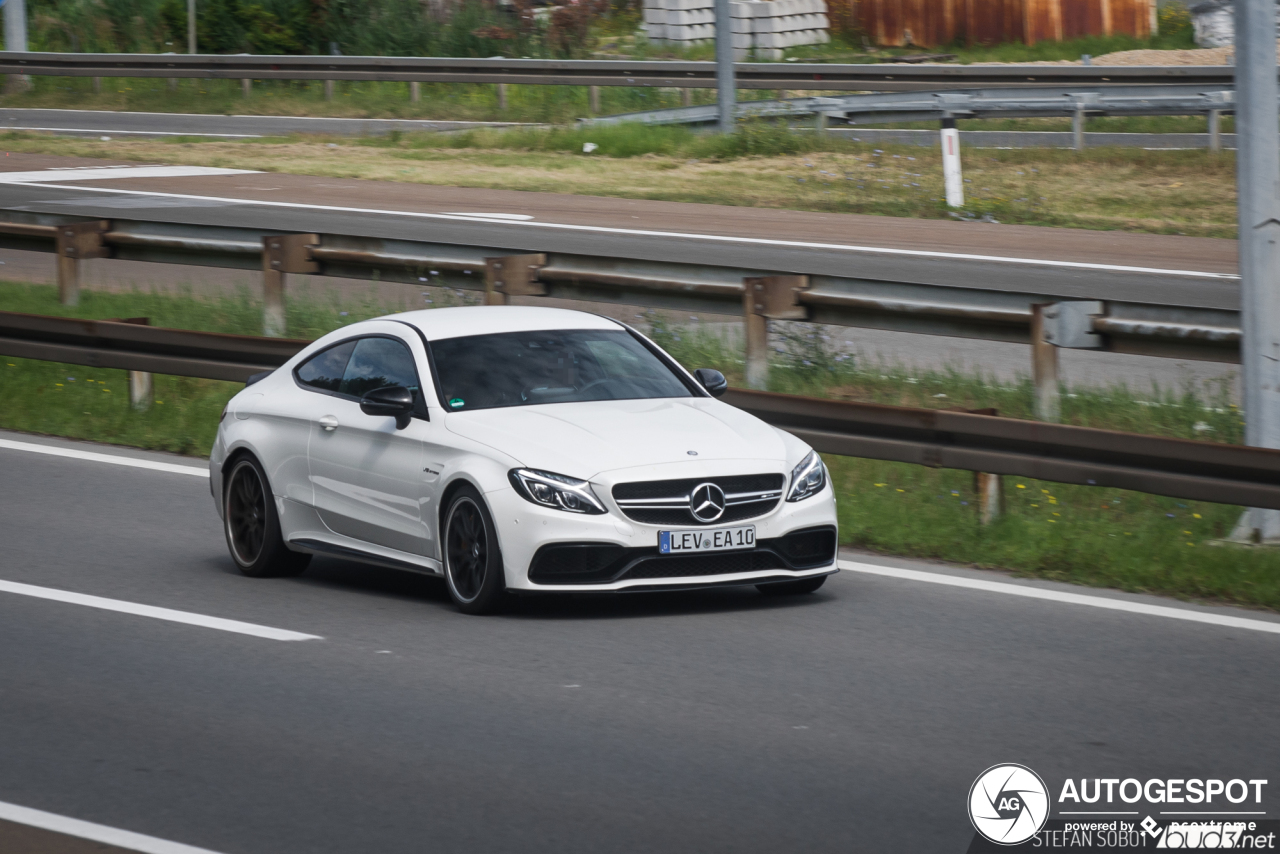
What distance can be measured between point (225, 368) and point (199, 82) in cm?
2743

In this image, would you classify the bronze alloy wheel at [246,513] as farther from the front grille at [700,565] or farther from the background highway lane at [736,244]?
the background highway lane at [736,244]

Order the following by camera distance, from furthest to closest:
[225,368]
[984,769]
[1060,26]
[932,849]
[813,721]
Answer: [1060,26], [225,368], [813,721], [984,769], [932,849]

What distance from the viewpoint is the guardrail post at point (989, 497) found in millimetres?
10375

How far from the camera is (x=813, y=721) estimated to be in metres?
6.89

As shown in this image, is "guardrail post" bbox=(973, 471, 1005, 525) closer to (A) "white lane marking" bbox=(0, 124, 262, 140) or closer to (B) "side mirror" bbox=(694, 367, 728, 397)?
(B) "side mirror" bbox=(694, 367, 728, 397)

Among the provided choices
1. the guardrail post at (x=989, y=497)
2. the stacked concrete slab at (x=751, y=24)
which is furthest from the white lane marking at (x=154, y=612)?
the stacked concrete slab at (x=751, y=24)

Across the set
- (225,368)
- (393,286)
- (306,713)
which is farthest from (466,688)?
(393,286)

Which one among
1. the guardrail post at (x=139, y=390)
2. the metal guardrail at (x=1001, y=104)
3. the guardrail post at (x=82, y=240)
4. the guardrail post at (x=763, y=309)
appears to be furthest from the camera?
Answer: the metal guardrail at (x=1001, y=104)

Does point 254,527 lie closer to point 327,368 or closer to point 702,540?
point 327,368

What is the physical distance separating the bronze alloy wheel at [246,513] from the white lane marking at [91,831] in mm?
3888

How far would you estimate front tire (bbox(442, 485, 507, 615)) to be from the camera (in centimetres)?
846

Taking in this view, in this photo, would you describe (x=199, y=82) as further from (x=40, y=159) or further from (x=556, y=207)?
(x=556, y=207)

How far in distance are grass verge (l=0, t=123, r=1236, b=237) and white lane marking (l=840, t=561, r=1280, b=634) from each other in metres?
14.1

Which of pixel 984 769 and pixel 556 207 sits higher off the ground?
pixel 556 207
